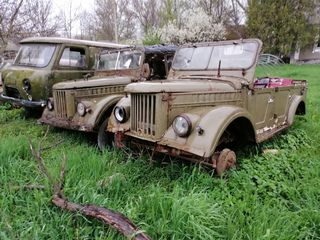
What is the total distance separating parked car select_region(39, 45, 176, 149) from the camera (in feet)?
16.4

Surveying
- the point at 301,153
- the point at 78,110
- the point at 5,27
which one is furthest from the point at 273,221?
the point at 5,27

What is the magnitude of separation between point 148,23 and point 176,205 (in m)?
34.6

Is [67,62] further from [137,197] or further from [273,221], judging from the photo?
[273,221]

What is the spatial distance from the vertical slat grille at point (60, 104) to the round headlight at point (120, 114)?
1.44 m

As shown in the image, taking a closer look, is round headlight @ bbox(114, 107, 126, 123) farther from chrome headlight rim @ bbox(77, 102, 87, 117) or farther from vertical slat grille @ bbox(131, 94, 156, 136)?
chrome headlight rim @ bbox(77, 102, 87, 117)

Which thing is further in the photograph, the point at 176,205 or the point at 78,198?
the point at 78,198

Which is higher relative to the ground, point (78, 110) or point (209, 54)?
point (209, 54)

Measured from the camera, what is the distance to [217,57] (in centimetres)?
468

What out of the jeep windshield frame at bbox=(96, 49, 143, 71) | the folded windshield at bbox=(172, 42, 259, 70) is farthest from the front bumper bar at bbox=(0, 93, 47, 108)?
the folded windshield at bbox=(172, 42, 259, 70)

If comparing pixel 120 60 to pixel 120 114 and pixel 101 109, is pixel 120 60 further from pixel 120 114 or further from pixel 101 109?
pixel 120 114

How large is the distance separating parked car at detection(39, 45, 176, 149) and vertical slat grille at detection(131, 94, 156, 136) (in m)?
1.26

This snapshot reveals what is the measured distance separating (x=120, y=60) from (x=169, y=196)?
4.09 meters

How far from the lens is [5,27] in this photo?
44.0 ft

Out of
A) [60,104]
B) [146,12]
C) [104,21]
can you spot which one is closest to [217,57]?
[60,104]
